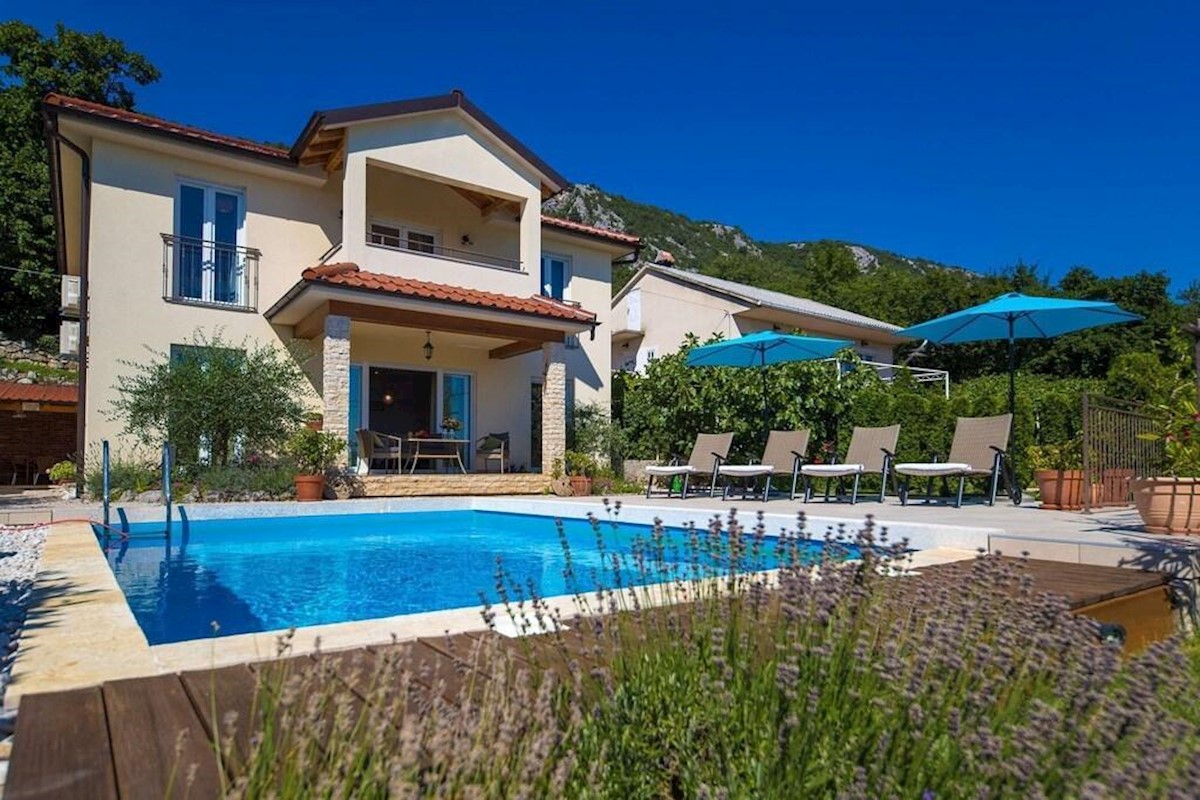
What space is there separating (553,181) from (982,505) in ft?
34.0

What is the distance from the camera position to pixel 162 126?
471 inches

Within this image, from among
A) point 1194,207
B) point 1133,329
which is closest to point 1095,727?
point 1133,329

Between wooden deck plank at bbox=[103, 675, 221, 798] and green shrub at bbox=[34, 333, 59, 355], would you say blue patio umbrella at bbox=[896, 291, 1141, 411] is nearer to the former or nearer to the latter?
wooden deck plank at bbox=[103, 675, 221, 798]

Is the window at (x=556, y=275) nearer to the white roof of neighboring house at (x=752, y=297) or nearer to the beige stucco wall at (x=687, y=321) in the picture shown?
the beige stucco wall at (x=687, y=321)

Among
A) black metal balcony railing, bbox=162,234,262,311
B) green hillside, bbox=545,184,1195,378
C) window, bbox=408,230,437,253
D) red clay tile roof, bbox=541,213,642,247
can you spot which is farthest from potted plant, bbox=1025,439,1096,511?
green hillside, bbox=545,184,1195,378

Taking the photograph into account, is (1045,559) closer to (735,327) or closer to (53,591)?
(53,591)

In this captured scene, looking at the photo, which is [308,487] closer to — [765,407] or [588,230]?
[765,407]

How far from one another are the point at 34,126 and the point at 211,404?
975 inches

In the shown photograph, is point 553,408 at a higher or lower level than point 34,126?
lower

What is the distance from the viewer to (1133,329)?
34.6 meters

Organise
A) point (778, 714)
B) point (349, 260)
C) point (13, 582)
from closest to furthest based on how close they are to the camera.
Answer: point (778, 714) → point (13, 582) → point (349, 260)

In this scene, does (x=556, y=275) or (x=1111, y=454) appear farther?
(x=556, y=275)

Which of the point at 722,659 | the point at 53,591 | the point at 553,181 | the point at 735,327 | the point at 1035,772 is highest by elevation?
the point at 553,181

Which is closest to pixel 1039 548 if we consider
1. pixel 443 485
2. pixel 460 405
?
pixel 443 485
